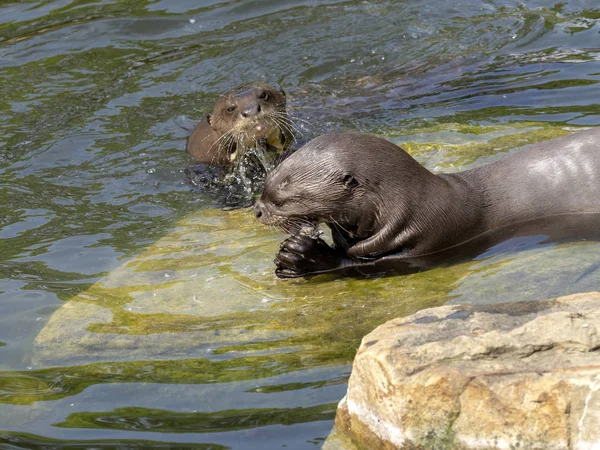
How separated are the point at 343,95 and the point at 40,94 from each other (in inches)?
111

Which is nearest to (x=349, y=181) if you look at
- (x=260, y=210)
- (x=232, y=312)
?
(x=260, y=210)

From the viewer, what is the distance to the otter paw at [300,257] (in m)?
4.73

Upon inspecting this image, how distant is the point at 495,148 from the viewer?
6340mm

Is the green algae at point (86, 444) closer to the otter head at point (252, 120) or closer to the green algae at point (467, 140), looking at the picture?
the green algae at point (467, 140)

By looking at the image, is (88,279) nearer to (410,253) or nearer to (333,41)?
(410,253)

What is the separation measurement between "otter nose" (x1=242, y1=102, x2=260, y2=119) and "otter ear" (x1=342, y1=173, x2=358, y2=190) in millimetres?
2221

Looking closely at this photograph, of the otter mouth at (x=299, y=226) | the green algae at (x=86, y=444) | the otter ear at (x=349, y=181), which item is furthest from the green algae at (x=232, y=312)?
the otter ear at (x=349, y=181)

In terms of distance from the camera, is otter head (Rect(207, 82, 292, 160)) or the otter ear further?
otter head (Rect(207, 82, 292, 160))

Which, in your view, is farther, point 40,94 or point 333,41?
point 333,41

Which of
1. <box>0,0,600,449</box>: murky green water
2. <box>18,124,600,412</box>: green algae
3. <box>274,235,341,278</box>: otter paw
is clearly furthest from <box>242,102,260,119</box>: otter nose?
<box>274,235,341,278</box>: otter paw

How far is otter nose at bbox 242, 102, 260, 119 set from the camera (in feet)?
22.7

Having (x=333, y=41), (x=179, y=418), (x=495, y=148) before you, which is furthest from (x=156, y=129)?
(x=179, y=418)

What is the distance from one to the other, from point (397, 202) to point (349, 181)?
27cm

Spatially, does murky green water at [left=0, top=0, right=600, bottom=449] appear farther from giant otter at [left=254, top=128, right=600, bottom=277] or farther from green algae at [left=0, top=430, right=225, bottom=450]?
giant otter at [left=254, top=128, right=600, bottom=277]
